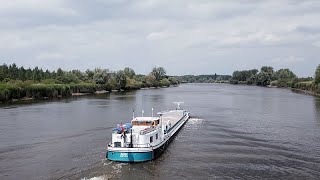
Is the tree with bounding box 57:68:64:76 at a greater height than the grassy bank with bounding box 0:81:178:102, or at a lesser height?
greater

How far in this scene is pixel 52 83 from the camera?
403 ft

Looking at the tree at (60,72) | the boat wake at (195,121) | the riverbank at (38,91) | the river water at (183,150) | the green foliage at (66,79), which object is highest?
the tree at (60,72)

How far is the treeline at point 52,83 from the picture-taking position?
97.9 metres

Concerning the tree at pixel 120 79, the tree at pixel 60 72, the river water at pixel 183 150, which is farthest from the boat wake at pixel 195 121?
the tree at pixel 60 72

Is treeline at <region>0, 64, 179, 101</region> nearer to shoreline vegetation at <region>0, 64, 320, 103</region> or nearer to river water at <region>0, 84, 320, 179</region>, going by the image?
shoreline vegetation at <region>0, 64, 320, 103</region>

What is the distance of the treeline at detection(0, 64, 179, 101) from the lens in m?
97.9

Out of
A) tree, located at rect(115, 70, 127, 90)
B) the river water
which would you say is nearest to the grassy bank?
tree, located at rect(115, 70, 127, 90)

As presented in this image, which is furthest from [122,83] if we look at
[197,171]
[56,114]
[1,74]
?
[197,171]

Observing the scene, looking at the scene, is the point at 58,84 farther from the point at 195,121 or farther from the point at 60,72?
the point at 195,121

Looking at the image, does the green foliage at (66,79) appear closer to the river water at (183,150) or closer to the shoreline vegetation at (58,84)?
the shoreline vegetation at (58,84)

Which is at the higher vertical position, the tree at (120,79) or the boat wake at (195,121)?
the tree at (120,79)

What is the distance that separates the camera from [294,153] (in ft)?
112

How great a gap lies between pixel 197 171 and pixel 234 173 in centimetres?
284

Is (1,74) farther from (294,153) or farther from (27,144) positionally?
(294,153)
